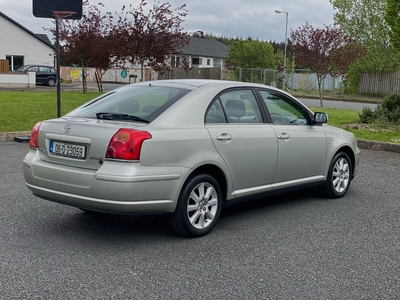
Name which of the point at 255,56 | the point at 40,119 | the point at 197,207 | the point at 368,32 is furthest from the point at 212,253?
the point at 255,56

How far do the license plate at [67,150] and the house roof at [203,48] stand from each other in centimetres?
7168

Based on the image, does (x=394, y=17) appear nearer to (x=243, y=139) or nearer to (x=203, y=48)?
(x=243, y=139)

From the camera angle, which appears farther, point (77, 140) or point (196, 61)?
point (196, 61)

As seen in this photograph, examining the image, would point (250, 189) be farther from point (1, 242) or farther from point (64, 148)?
point (1, 242)

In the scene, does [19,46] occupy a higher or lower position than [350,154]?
higher

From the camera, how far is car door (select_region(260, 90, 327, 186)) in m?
6.18

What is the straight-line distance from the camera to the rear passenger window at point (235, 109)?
18.3 ft

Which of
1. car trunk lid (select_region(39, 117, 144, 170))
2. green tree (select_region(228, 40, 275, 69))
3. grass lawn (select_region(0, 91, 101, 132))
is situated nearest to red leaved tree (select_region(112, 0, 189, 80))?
grass lawn (select_region(0, 91, 101, 132))

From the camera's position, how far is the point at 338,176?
7.14 m

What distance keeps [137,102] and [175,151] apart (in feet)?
2.92

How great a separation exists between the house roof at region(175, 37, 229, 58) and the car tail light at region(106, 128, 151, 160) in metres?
72.0

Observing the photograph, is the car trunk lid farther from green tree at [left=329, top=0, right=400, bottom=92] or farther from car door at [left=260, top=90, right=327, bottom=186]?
green tree at [left=329, top=0, right=400, bottom=92]

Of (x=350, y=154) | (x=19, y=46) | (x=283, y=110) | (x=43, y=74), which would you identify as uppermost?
(x=19, y=46)

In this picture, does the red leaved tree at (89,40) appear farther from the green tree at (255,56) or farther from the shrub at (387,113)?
the green tree at (255,56)
